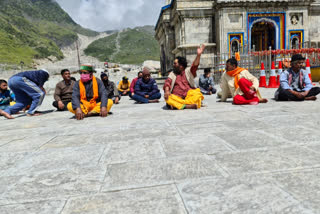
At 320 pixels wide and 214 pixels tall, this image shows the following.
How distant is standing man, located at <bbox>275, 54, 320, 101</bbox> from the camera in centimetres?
521

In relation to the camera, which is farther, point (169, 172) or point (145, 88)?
point (145, 88)

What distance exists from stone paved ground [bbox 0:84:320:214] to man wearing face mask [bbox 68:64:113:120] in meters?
1.86

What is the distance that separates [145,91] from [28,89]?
325 cm

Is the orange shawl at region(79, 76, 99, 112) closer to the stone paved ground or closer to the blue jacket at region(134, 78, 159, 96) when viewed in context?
the stone paved ground

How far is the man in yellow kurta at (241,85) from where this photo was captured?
5.32 meters

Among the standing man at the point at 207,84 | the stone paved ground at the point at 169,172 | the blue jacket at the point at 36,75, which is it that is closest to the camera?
the stone paved ground at the point at 169,172

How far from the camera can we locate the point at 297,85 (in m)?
5.42

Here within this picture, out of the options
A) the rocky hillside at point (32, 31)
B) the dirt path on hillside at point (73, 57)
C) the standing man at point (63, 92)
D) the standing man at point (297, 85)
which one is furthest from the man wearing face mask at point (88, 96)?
the dirt path on hillside at point (73, 57)

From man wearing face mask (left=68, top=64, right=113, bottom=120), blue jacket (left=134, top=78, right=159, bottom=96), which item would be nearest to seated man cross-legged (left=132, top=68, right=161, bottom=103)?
blue jacket (left=134, top=78, right=159, bottom=96)

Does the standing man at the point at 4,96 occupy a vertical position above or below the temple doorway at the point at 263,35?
below

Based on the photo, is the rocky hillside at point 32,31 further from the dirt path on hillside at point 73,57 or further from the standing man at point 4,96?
the standing man at point 4,96

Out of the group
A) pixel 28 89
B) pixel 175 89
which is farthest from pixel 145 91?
pixel 28 89

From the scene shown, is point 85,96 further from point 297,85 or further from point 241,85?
point 297,85

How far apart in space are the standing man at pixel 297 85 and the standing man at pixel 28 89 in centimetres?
596
